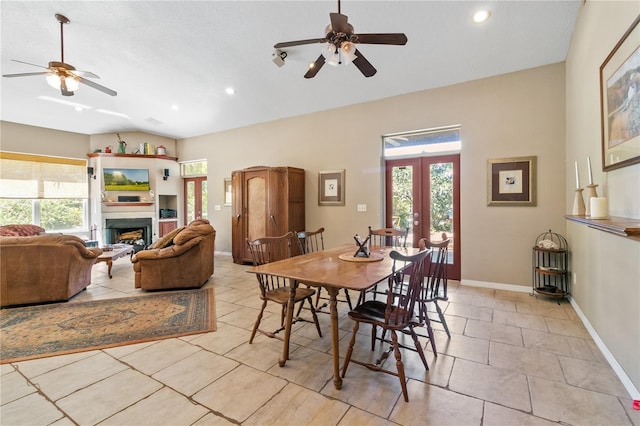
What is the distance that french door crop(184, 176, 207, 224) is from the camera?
7613mm

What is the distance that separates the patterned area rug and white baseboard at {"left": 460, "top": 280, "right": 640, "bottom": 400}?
321 centimetres

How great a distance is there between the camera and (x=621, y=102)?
187 centimetres

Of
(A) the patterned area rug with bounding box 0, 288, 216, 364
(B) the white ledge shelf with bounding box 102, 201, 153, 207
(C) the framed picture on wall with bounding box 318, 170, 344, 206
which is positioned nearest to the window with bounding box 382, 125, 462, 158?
(C) the framed picture on wall with bounding box 318, 170, 344, 206

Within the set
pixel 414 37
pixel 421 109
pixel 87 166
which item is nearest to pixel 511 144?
pixel 421 109

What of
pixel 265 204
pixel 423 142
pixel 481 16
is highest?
pixel 481 16

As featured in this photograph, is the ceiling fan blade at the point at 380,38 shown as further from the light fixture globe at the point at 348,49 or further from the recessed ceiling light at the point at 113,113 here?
the recessed ceiling light at the point at 113,113

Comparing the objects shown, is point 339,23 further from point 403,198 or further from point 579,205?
point 403,198

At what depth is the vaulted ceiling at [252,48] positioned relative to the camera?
2873 millimetres

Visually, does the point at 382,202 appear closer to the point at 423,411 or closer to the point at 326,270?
the point at 326,270

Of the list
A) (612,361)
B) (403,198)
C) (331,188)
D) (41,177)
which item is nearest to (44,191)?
(41,177)

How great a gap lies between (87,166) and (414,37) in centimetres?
808

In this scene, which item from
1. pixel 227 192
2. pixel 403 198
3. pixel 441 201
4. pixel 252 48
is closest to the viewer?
pixel 252 48

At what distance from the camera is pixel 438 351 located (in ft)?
7.65

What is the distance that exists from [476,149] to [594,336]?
2613 mm
